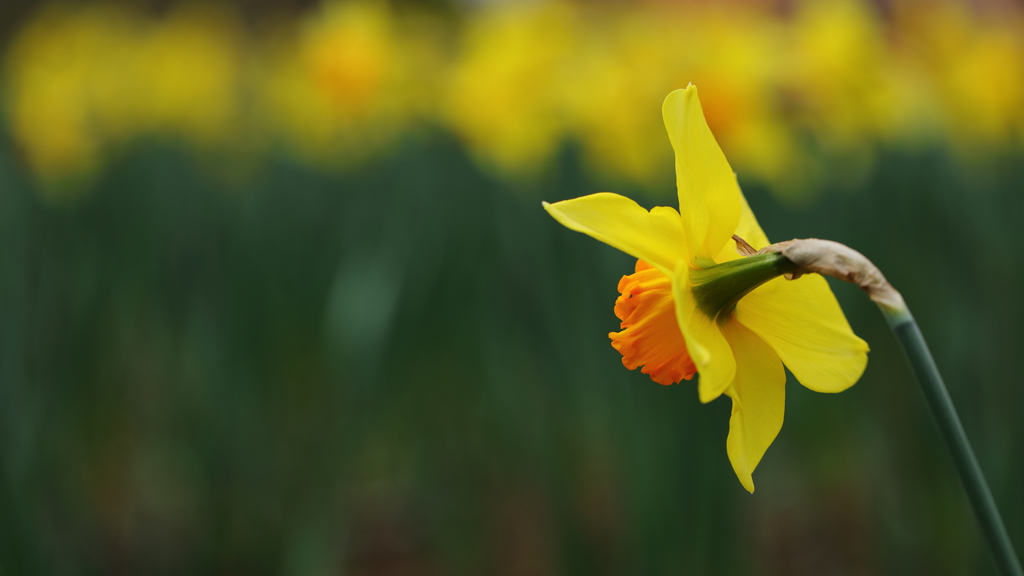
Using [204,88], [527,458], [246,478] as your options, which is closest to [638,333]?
[527,458]

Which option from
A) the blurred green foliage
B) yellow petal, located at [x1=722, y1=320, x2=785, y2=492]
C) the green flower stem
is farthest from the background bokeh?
the green flower stem

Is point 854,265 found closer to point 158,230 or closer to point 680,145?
point 680,145

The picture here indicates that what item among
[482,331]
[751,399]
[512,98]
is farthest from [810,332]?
[512,98]

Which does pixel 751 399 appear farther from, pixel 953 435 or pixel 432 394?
pixel 432 394

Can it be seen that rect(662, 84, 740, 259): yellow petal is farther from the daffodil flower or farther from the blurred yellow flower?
the blurred yellow flower

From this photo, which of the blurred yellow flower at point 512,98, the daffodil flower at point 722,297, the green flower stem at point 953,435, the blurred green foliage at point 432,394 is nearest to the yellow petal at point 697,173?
the daffodil flower at point 722,297
